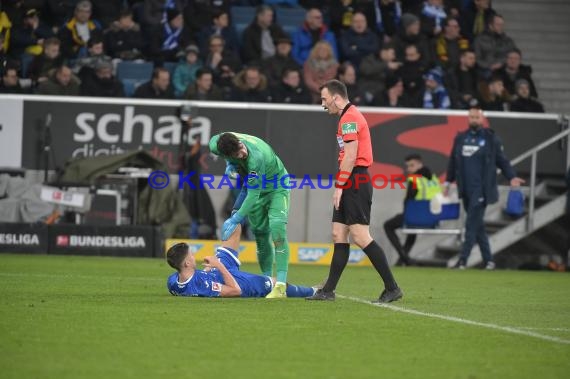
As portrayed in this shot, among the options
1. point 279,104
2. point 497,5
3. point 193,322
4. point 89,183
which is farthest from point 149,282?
point 497,5

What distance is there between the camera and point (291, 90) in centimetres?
2264

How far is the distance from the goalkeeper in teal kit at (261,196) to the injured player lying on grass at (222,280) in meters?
0.14

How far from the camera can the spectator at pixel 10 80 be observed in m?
21.5

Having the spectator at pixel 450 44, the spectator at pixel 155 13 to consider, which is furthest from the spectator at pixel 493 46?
the spectator at pixel 155 13

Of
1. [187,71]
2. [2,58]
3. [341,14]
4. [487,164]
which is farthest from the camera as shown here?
[341,14]

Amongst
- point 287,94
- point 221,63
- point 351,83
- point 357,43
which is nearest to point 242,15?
point 221,63

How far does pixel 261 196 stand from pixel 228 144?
3.37 feet

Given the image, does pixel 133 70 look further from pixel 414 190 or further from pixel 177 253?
pixel 177 253

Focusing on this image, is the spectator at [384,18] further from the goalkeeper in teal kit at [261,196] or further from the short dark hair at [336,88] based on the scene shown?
the short dark hair at [336,88]

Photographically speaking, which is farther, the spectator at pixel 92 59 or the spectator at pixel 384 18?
the spectator at pixel 384 18

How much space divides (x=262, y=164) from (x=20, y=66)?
11193 millimetres

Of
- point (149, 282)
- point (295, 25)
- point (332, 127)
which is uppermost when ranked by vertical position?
point (295, 25)

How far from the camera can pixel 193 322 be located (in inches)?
376

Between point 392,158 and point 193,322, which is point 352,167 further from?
point 392,158
